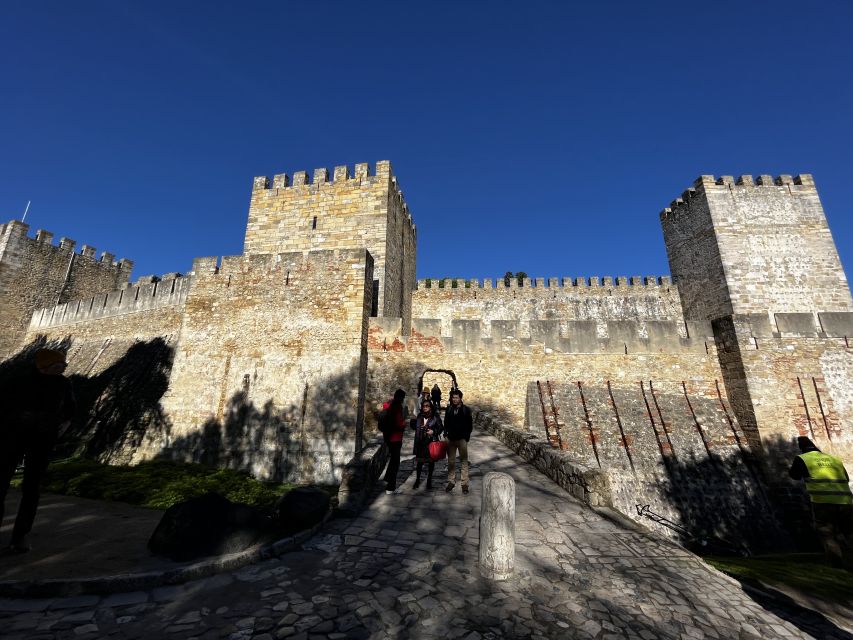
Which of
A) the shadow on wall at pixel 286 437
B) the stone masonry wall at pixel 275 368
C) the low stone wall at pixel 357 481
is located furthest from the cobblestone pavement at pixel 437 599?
the stone masonry wall at pixel 275 368

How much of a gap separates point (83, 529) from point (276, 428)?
5.20 meters

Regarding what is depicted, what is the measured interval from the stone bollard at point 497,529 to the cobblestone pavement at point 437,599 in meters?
0.15

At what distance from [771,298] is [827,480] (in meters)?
18.2

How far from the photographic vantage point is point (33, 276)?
23844 millimetres

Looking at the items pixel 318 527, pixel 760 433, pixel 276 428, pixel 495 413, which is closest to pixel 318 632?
pixel 318 527

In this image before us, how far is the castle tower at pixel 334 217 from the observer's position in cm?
1641

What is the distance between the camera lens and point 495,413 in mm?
13297

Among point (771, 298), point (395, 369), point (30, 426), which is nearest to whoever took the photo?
point (30, 426)

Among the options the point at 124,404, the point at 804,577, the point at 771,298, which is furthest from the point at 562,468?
the point at 771,298

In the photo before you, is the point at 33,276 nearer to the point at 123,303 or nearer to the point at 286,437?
the point at 123,303

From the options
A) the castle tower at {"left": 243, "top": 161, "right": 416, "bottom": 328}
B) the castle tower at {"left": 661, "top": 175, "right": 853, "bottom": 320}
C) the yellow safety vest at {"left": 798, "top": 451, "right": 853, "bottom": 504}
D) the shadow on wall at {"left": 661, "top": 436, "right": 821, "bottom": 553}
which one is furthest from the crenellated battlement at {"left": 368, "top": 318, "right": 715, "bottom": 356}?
the castle tower at {"left": 661, "top": 175, "right": 853, "bottom": 320}

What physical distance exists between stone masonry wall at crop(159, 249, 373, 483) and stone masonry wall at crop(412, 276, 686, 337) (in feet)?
53.9

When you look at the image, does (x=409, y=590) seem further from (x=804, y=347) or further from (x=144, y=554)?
(x=804, y=347)

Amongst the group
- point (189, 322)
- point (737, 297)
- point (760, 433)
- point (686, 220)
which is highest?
point (686, 220)
